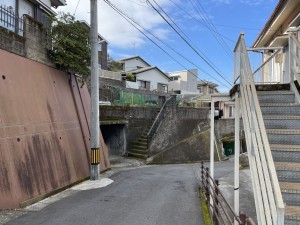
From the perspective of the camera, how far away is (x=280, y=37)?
8273 mm

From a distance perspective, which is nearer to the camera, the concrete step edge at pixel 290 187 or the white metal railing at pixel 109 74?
the concrete step edge at pixel 290 187

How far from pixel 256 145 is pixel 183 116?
1833 centimetres

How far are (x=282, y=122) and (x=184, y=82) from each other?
44.6m

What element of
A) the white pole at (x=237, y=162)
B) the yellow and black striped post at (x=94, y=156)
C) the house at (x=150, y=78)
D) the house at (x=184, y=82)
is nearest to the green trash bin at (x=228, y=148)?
the yellow and black striped post at (x=94, y=156)

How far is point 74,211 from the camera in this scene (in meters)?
7.38

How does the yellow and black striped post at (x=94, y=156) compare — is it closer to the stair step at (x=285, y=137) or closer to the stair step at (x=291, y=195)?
the stair step at (x=285, y=137)

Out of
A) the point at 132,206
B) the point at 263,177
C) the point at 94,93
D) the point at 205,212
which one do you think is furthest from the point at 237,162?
the point at 94,93

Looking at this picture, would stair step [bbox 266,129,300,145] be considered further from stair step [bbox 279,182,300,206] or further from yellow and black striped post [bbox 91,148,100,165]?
yellow and black striped post [bbox 91,148,100,165]

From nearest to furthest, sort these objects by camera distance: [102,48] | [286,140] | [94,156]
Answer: [286,140]
[94,156]
[102,48]

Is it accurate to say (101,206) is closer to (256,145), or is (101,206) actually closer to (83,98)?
(256,145)

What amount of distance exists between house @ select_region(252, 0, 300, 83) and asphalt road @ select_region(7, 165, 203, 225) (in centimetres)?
422

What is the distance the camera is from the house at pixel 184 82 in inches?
1908

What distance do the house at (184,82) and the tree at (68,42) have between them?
118 feet

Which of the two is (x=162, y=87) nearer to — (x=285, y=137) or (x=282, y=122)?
(x=282, y=122)
